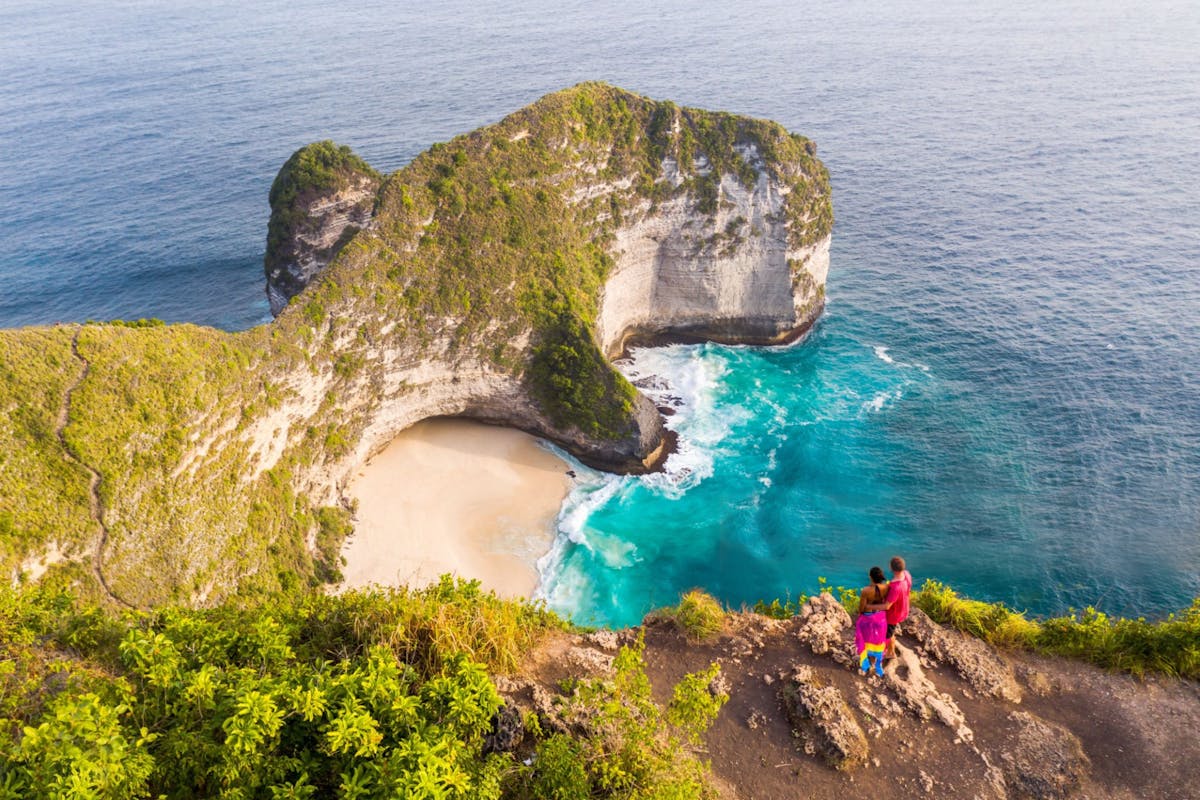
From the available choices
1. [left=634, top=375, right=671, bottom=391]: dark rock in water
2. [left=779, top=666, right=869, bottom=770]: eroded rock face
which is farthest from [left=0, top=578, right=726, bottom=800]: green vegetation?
[left=634, top=375, right=671, bottom=391]: dark rock in water

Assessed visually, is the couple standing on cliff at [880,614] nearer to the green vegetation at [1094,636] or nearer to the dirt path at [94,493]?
the green vegetation at [1094,636]

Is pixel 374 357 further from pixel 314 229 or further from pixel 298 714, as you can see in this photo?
pixel 298 714

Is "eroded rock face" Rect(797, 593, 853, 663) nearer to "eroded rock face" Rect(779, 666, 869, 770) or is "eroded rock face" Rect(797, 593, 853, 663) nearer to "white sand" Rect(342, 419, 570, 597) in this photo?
"eroded rock face" Rect(779, 666, 869, 770)

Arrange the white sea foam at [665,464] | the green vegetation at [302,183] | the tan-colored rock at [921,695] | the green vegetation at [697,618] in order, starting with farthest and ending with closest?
the green vegetation at [302,183] → the white sea foam at [665,464] → the green vegetation at [697,618] → the tan-colored rock at [921,695]

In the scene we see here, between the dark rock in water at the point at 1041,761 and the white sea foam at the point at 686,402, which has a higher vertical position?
the dark rock in water at the point at 1041,761

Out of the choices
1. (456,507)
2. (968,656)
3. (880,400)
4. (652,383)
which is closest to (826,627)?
(968,656)

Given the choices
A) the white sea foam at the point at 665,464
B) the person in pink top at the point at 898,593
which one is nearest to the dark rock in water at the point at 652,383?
the white sea foam at the point at 665,464
